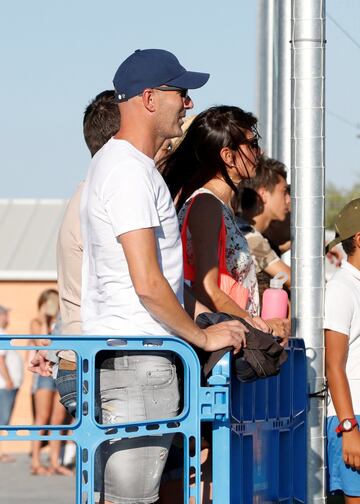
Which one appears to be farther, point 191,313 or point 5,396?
point 5,396

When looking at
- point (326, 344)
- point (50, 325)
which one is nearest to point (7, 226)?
point (50, 325)

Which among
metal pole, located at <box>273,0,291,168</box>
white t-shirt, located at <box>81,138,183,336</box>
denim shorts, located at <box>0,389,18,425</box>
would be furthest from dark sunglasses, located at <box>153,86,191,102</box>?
denim shorts, located at <box>0,389,18,425</box>

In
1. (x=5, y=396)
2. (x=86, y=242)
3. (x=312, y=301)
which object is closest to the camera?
(x=86, y=242)

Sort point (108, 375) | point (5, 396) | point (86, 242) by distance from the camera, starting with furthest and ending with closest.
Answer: point (5, 396), point (86, 242), point (108, 375)

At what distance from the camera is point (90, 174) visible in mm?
4176

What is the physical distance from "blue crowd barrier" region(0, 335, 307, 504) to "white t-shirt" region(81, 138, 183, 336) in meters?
0.18

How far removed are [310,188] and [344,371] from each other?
0.75 metres

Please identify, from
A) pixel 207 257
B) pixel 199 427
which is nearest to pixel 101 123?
pixel 207 257

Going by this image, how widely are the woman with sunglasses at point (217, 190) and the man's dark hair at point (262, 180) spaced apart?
1.81 m

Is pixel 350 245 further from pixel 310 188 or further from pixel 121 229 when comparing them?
pixel 121 229

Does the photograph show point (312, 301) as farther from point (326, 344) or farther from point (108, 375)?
point (108, 375)

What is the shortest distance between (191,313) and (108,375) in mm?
741

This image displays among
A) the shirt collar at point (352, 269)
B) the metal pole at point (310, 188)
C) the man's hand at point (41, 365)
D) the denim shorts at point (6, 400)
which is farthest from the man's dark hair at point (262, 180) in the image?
the denim shorts at point (6, 400)

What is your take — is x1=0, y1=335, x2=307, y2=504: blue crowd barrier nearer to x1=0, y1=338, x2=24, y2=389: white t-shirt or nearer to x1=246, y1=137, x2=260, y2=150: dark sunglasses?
x1=246, y1=137, x2=260, y2=150: dark sunglasses
